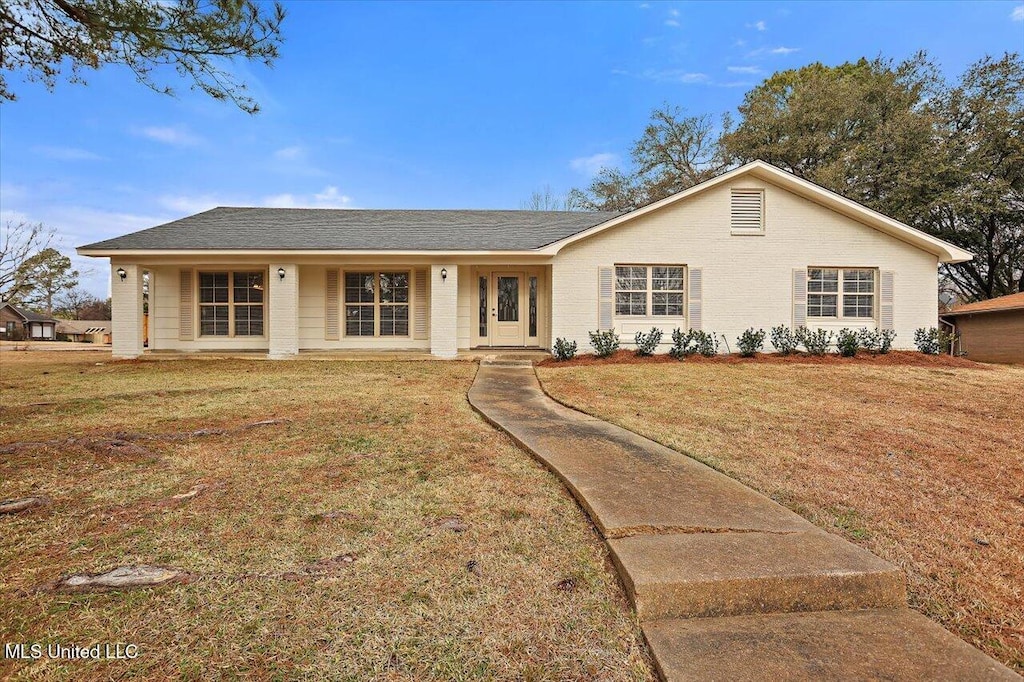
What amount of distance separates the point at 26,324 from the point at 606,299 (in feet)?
160

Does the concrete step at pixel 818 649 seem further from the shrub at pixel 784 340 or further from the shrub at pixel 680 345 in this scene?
the shrub at pixel 784 340

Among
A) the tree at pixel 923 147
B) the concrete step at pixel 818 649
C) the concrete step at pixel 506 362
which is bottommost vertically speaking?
the concrete step at pixel 818 649

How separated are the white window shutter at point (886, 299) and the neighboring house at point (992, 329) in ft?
15.5

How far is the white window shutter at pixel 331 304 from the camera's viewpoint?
1250 cm

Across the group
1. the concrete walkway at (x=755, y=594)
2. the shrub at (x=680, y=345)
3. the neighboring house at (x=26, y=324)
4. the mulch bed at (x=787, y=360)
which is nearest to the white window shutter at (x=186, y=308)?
the mulch bed at (x=787, y=360)

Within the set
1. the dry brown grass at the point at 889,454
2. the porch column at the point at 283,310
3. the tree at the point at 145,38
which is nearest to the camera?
the dry brown grass at the point at 889,454

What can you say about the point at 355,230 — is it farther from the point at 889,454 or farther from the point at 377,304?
the point at 889,454

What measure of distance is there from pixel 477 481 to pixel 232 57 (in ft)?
18.4

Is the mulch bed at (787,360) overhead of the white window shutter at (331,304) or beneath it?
beneath

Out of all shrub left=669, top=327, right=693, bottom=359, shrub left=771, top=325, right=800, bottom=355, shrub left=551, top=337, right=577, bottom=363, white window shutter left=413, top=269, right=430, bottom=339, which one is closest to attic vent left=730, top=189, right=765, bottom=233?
shrub left=771, top=325, right=800, bottom=355

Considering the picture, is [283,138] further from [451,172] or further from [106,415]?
[106,415]

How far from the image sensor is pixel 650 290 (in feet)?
38.9

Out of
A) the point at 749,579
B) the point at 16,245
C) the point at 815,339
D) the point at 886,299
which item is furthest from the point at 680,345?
the point at 16,245

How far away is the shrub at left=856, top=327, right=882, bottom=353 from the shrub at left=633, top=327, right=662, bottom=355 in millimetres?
4762
